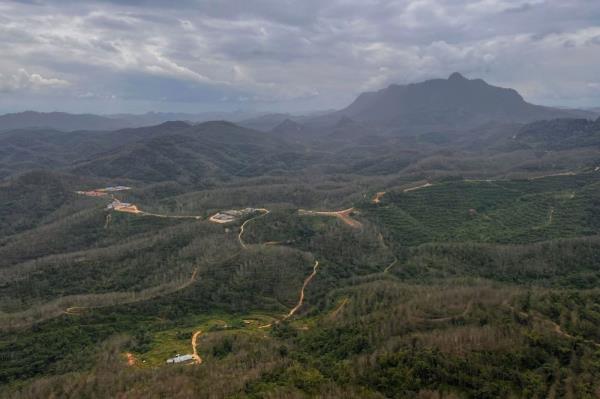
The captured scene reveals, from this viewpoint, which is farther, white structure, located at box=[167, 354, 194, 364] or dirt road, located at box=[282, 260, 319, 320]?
dirt road, located at box=[282, 260, 319, 320]

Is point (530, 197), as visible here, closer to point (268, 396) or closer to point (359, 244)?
point (359, 244)

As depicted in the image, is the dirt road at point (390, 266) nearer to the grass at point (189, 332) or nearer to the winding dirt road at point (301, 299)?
the winding dirt road at point (301, 299)

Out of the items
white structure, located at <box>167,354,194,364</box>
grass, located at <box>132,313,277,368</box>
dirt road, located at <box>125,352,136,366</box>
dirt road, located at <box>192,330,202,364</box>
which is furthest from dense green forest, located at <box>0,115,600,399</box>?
white structure, located at <box>167,354,194,364</box>

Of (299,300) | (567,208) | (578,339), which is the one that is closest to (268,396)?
(578,339)

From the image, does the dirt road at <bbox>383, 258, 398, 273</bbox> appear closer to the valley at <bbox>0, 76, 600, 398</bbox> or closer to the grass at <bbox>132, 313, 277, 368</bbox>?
the valley at <bbox>0, 76, 600, 398</bbox>

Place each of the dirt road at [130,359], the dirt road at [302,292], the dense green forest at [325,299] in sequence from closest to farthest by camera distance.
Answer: the dense green forest at [325,299] → the dirt road at [130,359] → the dirt road at [302,292]

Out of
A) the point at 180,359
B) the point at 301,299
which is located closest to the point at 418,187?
the point at 301,299

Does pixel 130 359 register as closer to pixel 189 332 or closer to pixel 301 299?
pixel 189 332

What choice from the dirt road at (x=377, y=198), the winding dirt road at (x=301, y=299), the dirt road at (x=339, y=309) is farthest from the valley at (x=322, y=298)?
the dirt road at (x=377, y=198)
